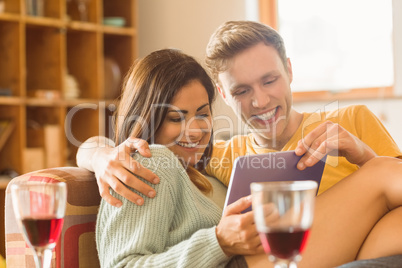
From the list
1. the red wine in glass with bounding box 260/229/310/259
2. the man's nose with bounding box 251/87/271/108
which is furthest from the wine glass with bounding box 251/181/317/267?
the man's nose with bounding box 251/87/271/108

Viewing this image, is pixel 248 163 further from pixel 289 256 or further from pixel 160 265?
pixel 289 256

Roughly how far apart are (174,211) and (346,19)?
2.25 meters

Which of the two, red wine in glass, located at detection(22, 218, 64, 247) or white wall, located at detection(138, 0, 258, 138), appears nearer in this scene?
red wine in glass, located at detection(22, 218, 64, 247)

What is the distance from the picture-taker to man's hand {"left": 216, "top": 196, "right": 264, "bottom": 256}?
955 mm

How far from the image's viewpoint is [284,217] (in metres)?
0.63

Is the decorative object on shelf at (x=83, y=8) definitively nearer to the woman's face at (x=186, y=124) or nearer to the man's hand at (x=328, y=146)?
the woman's face at (x=186, y=124)

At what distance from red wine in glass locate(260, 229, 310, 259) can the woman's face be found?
30.6 inches

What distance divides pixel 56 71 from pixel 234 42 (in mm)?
1882

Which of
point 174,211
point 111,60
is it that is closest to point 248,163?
point 174,211

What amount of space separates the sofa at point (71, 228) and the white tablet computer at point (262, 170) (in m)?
0.40

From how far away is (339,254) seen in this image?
1057 mm

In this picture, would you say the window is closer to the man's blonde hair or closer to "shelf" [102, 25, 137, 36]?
"shelf" [102, 25, 137, 36]

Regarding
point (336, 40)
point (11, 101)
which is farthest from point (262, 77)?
point (11, 101)

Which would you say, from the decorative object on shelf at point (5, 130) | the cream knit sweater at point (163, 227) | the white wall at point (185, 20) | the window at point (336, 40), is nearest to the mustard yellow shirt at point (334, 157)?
the cream knit sweater at point (163, 227)
